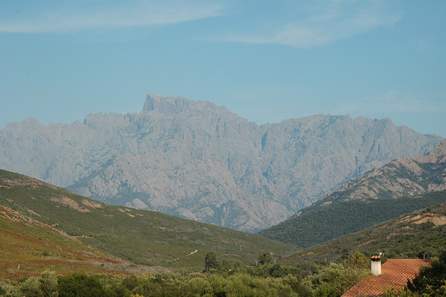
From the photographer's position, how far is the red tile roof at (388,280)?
62781mm

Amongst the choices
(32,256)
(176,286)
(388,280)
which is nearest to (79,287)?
(176,286)

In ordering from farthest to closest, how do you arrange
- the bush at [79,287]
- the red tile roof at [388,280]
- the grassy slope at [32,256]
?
the grassy slope at [32,256] < the bush at [79,287] < the red tile roof at [388,280]

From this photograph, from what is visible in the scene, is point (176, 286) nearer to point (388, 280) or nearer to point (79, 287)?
point (79, 287)

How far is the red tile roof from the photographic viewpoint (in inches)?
2472

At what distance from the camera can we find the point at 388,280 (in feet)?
225

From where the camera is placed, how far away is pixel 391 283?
2638 inches

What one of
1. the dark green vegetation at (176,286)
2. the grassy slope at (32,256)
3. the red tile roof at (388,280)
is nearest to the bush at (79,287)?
the dark green vegetation at (176,286)

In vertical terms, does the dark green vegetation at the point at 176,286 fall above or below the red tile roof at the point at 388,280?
below

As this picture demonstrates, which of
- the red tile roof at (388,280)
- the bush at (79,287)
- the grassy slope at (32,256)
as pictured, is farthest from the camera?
the grassy slope at (32,256)

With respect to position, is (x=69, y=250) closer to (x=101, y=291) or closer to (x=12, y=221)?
(x=12, y=221)

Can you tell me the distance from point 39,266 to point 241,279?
135ft

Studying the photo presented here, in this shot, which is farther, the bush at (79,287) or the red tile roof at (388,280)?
the bush at (79,287)

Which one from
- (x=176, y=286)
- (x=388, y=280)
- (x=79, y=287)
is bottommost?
(x=176, y=286)

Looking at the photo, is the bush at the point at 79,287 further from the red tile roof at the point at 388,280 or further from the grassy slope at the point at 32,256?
the red tile roof at the point at 388,280
